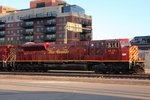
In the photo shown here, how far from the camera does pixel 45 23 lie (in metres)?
117

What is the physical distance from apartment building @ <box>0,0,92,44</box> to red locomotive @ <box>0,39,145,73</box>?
6487cm

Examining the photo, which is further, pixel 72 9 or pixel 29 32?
pixel 29 32

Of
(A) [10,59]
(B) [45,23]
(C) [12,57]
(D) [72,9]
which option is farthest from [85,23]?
(C) [12,57]

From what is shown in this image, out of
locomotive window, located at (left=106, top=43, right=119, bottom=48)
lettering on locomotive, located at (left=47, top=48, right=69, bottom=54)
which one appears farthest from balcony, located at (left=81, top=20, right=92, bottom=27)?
locomotive window, located at (left=106, top=43, right=119, bottom=48)

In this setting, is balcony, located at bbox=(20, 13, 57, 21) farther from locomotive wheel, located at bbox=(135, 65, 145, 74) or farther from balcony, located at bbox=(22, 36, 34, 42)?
locomotive wheel, located at bbox=(135, 65, 145, 74)

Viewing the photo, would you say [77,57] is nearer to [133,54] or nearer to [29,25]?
[133,54]

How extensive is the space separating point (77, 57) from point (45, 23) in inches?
A: 3210

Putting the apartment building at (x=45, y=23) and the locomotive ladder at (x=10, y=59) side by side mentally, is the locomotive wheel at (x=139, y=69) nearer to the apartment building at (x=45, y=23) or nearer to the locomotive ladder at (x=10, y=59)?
the locomotive ladder at (x=10, y=59)

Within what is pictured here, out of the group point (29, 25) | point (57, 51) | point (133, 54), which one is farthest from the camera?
point (29, 25)

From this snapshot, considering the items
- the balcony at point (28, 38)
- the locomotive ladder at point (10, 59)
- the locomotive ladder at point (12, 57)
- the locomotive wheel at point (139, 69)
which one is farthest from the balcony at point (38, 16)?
the locomotive wheel at point (139, 69)

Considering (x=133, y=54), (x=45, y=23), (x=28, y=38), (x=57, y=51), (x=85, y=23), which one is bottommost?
(x=133, y=54)

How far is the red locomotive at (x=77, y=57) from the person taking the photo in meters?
33.3

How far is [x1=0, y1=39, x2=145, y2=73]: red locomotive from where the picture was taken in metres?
33.3

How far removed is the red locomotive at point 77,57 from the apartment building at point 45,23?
6487cm
